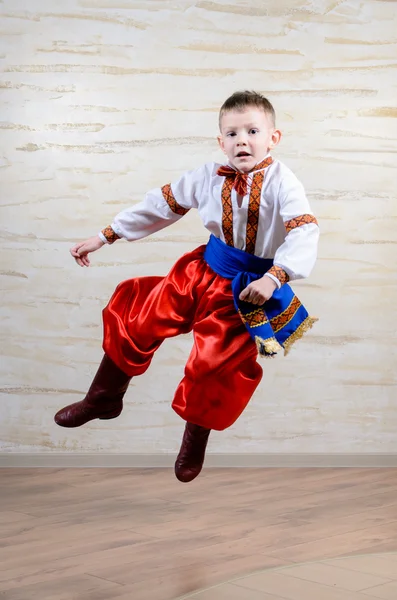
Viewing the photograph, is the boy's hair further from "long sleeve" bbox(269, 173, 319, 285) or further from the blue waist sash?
the blue waist sash

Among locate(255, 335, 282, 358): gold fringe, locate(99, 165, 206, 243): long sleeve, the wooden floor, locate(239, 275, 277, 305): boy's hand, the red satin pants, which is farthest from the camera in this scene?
the wooden floor

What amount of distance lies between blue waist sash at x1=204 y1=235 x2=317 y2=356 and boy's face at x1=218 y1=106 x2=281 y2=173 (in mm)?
229

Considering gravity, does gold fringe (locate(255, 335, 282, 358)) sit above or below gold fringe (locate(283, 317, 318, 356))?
above

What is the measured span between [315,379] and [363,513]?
35.8 inches

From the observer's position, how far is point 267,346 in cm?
213

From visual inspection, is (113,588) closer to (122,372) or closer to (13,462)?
(122,372)

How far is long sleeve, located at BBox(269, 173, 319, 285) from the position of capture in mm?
2062

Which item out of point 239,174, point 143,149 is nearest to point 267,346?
point 239,174

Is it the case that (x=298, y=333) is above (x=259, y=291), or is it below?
below

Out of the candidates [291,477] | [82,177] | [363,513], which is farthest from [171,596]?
[82,177]

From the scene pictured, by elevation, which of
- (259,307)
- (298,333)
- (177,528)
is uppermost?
(259,307)

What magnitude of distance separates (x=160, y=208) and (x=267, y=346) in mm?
528

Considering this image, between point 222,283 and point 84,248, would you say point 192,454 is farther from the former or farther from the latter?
point 84,248

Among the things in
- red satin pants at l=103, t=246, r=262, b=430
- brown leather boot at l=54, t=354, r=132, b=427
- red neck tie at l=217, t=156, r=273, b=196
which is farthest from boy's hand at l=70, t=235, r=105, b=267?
red neck tie at l=217, t=156, r=273, b=196
